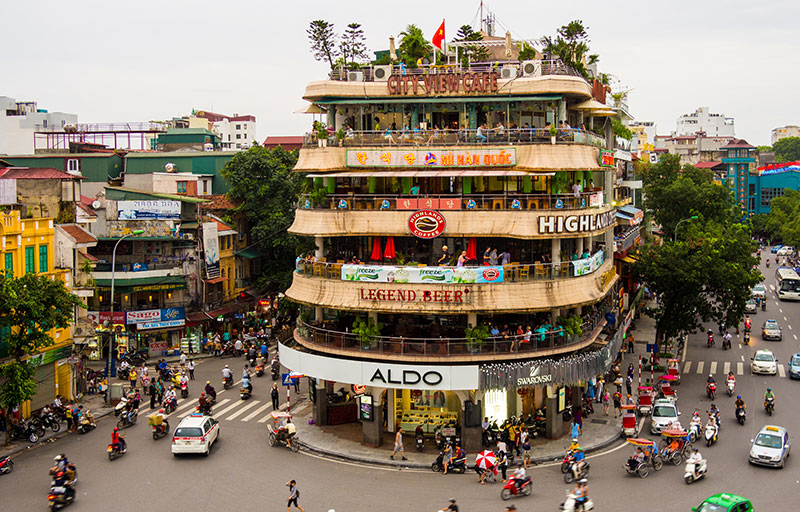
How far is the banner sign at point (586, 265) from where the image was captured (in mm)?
38656

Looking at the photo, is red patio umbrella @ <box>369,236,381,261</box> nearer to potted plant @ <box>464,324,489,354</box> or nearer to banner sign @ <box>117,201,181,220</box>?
potted plant @ <box>464,324,489,354</box>

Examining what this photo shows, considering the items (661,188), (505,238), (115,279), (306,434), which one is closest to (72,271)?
(115,279)

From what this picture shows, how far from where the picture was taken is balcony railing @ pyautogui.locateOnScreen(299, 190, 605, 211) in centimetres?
3772

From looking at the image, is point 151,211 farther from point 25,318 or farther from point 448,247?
point 448,247

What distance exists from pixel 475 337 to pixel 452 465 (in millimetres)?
5690

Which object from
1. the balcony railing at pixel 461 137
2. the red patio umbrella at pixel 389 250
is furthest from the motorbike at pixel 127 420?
the balcony railing at pixel 461 137

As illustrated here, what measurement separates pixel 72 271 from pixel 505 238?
25.7 meters

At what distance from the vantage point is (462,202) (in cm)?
3803

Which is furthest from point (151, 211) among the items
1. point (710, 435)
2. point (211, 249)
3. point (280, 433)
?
point (710, 435)

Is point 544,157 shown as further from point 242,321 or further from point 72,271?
point 242,321

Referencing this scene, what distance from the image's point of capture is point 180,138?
3327 inches

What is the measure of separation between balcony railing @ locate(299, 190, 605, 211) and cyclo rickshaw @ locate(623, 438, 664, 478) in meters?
11.2

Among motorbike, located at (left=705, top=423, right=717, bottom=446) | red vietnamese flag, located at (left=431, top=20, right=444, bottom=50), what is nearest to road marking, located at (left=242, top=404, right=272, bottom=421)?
red vietnamese flag, located at (left=431, top=20, right=444, bottom=50)

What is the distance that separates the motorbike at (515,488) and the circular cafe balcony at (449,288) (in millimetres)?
7925
